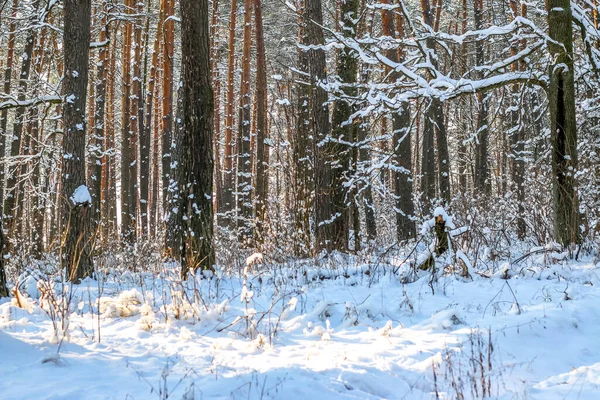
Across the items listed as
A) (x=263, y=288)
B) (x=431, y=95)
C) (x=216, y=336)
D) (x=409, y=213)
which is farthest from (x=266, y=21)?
(x=216, y=336)

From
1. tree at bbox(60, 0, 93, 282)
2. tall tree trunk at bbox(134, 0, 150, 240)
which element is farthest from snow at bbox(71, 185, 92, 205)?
tall tree trunk at bbox(134, 0, 150, 240)

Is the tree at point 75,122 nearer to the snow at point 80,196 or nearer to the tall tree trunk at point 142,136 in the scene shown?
the snow at point 80,196

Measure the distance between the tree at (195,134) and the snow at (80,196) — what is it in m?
1.81

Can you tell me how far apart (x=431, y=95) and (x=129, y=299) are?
4381mm

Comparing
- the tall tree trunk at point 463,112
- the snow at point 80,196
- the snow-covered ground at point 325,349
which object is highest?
the tall tree trunk at point 463,112

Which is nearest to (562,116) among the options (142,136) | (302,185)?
(302,185)

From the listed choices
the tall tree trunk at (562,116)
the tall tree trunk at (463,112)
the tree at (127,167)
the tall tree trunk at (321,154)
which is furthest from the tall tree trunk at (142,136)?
the tall tree trunk at (562,116)

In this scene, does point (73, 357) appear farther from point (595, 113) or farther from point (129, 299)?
point (595, 113)

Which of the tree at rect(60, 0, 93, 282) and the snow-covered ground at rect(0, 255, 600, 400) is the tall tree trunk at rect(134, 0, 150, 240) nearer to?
the tree at rect(60, 0, 93, 282)

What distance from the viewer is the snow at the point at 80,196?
22.1 feet

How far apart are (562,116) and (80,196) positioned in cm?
682

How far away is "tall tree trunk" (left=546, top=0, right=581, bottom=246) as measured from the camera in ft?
20.6

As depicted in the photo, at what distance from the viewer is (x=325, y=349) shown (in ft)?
9.17

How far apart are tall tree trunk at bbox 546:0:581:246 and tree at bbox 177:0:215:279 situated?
4.60 meters
